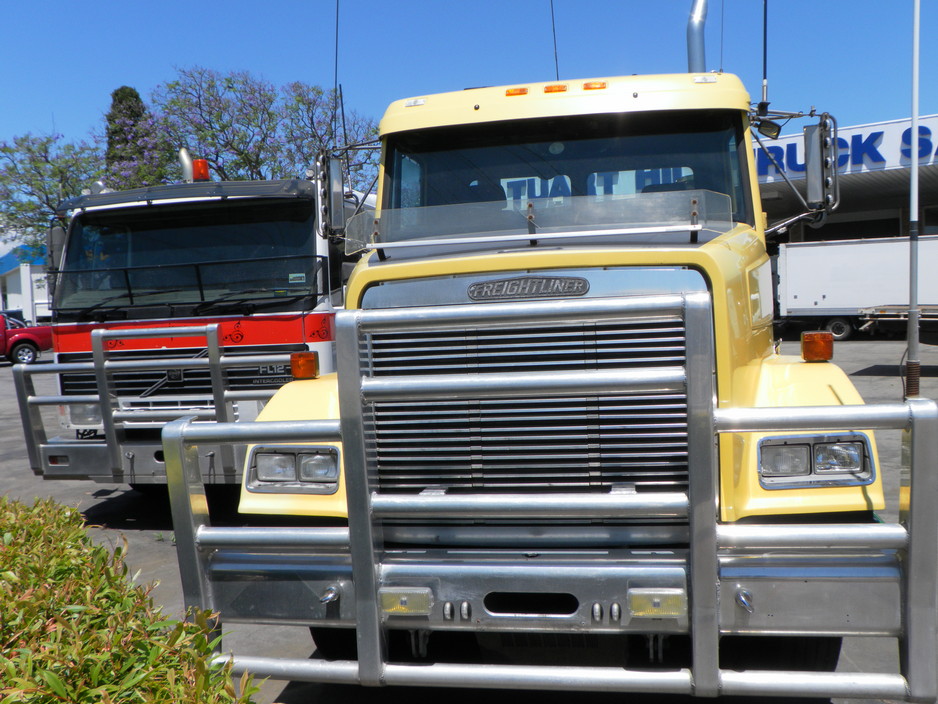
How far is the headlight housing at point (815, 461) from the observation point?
3.15m

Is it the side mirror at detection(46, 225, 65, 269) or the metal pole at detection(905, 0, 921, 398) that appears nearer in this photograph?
the side mirror at detection(46, 225, 65, 269)

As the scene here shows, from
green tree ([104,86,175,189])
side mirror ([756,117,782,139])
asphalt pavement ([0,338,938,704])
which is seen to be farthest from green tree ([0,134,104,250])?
side mirror ([756,117,782,139])

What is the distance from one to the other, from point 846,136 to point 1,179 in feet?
94.7

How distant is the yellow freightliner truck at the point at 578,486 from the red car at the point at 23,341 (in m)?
25.1

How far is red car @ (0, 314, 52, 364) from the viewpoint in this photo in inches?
1022

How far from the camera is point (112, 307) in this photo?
705 centimetres

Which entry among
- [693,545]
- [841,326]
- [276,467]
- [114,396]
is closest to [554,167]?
[276,467]

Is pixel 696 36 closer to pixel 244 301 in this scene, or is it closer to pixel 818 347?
pixel 244 301

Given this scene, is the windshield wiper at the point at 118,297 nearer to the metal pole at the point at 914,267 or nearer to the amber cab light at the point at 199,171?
the amber cab light at the point at 199,171

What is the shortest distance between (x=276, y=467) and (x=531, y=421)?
113 centimetres

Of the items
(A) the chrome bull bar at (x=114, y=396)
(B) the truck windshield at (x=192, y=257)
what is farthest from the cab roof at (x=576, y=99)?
(B) the truck windshield at (x=192, y=257)

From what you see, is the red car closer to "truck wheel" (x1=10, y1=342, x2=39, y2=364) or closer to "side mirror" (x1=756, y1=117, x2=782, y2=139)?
"truck wheel" (x1=10, y1=342, x2=39, y2=364)

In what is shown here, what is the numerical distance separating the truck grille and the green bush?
0.87 metres

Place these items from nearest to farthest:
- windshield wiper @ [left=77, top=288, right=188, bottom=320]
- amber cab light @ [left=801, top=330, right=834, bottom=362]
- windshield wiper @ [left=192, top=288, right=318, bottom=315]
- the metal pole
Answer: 1. amber cab light @ [left=801, top=330, right=834, bottom=362]
2. windshield wiper @ [left=192, top=288, right=318, bottom=315]
3. windshield wiper @ [left=77, top=288, right=188, bottom=320]
4. the metal pole
